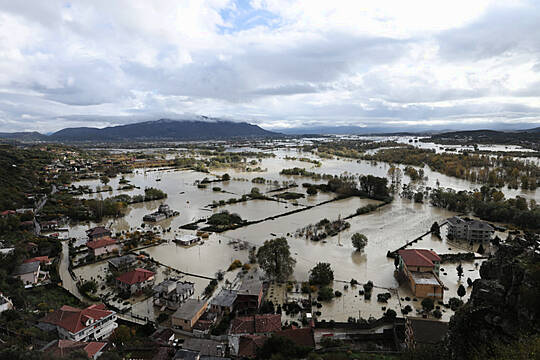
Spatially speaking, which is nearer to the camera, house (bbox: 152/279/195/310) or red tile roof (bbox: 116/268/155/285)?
house (bbox: 152/279/195/310)

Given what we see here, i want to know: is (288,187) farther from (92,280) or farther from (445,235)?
(92,280)

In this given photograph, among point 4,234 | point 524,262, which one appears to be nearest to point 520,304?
point 524,262

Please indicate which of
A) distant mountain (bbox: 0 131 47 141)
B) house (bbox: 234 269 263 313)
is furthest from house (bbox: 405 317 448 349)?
distant mountain (bbox: 0 131 47 141)

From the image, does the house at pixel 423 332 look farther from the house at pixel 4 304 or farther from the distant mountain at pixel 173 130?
the distant mountain at pixel 173 130

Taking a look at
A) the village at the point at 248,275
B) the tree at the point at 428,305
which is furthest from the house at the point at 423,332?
the tree at the point at 428,305

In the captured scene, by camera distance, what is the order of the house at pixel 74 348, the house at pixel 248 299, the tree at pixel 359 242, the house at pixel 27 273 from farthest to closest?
the tree at pixel 359 242, the house at pixel 27 273, the house at pixel 248 299, the house at pixel 74 348

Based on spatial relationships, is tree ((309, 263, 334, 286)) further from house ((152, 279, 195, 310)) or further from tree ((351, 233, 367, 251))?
house ((152, 279, 195, 310))
